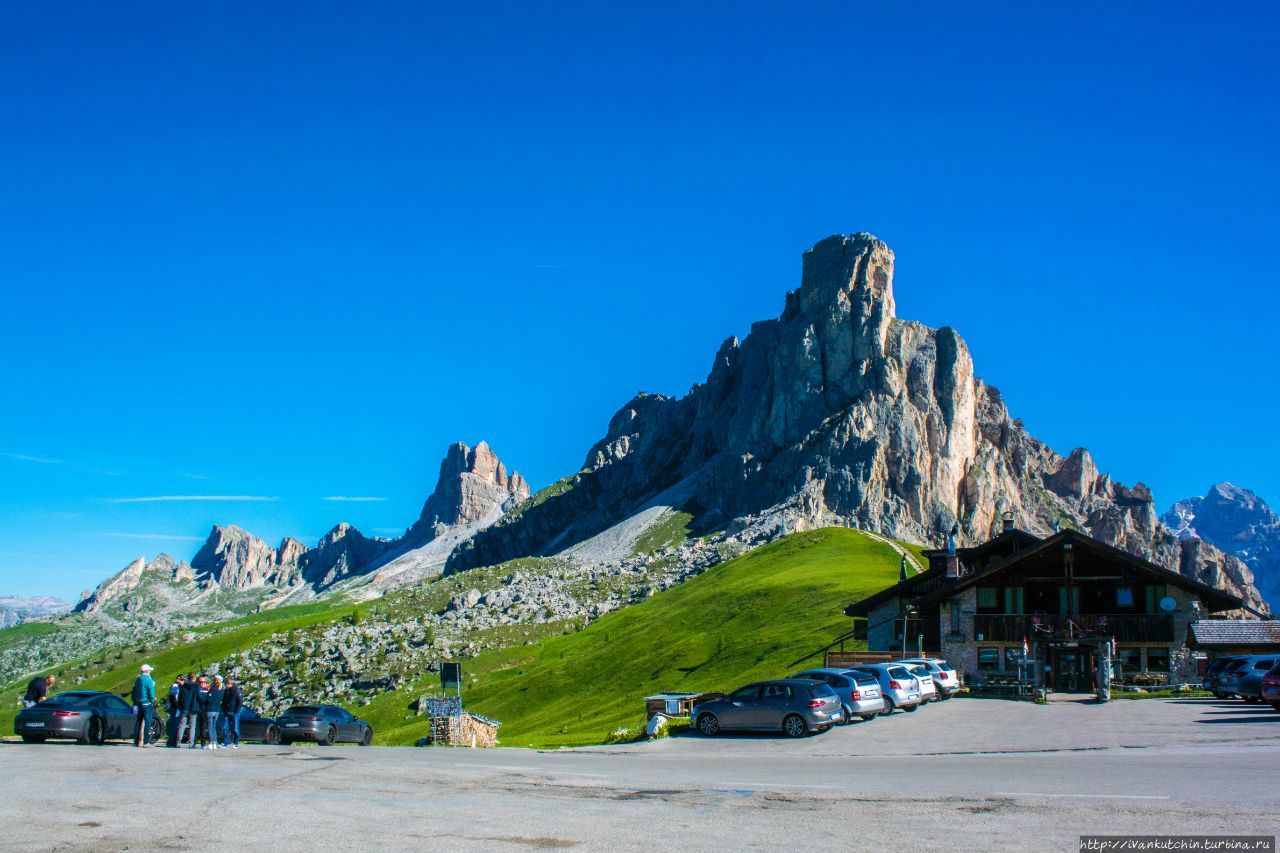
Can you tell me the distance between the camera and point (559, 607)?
568 ft

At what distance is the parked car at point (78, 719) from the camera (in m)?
34.4

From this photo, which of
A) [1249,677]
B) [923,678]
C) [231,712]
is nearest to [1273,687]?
[1249,677]

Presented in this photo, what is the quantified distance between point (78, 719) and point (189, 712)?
343 cm

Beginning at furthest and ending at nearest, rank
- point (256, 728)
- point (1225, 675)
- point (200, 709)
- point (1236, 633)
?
point (1236, 633) < point (1225, 675) < point (256, 728) < point (200, 709)

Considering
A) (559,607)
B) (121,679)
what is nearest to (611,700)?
(559,607)

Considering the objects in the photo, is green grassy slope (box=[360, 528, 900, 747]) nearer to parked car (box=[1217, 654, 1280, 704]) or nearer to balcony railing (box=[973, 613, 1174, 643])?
balcony railing (box=[973, 613, 1174, 643])

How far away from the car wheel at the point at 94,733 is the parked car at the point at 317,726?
1025 cm

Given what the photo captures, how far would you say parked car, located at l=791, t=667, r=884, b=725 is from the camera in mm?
39031

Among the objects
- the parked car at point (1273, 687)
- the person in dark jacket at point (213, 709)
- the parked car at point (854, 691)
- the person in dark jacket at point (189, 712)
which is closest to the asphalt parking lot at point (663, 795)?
the person in dark jacket at point (189, 712)

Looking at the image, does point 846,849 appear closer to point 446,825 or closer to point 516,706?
point 446,825

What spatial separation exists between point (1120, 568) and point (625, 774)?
42431 millimetres

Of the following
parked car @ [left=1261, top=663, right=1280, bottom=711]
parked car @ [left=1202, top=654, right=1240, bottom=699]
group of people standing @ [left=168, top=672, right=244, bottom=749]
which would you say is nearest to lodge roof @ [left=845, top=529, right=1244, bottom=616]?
parked car @ [left=1202, top=654, right=1240, bottom=699]

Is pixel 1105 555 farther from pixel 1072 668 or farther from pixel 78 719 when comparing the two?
pixel 78 719

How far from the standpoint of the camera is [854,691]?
39.4 meters
